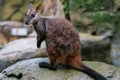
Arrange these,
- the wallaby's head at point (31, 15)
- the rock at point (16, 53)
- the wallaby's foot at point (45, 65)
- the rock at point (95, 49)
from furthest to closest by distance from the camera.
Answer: the rock at point (95, 49) < the rock at point (16, 53) < the wallaby's foot at point (45, 65) < the wallaby's head at point (31, 15)

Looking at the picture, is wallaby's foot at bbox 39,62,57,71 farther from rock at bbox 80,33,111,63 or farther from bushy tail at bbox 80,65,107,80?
rock at bbox 80,33,111,63

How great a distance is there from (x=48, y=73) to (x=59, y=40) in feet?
1.92

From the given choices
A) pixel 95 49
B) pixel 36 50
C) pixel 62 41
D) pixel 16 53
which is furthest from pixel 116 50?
pixel 62 41

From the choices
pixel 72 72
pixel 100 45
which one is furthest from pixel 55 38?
pixel 100 45

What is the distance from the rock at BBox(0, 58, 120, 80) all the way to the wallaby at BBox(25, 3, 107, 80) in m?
0.10

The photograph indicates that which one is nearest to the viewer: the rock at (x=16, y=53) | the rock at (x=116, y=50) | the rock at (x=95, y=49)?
the rock at (x=16, y=53)

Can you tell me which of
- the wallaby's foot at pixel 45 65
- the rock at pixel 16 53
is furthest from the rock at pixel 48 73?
the rock at pixel 16 53

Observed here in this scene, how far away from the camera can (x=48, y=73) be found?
218 inches

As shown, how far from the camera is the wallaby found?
530cm

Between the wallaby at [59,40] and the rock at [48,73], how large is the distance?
10 centimetres

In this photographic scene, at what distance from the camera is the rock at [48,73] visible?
543 cm

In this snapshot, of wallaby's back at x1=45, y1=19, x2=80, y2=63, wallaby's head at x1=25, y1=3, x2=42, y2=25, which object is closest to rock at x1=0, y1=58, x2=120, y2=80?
wallaby's back at x1=45, y1=19, x2=80, y2=63

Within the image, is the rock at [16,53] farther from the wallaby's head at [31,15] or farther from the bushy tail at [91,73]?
the bushy tail at [91,73]

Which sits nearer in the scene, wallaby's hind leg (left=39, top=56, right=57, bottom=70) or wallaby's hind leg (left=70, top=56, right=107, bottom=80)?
wallaby's hind leg (left=70, top=56, right=107, bottom=80)
